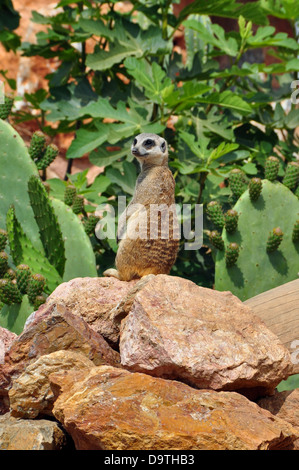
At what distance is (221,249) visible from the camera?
405cm

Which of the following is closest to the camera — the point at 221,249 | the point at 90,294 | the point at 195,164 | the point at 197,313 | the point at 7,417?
the point at 7,417

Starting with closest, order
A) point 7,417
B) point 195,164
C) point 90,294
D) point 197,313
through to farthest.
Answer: point 7,417 → point 197,313 → point 90,294 → point 195,164

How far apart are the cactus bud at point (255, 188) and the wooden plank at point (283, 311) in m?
0.67

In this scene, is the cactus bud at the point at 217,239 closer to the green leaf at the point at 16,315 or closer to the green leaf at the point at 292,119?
the green leaf at the point at 16,315

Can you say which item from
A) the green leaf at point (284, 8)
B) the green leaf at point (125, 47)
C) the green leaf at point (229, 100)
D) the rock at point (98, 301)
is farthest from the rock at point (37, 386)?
the green leaf at point (284, 8)

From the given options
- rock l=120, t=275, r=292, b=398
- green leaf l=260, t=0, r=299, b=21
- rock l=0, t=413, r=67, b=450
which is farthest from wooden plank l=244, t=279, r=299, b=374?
green leaf l=260, t=0, r=299, b=21

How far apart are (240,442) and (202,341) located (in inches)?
20.3

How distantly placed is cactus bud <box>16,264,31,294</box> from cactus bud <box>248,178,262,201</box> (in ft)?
4.67

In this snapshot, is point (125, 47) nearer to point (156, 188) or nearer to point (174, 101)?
point (174, 101)

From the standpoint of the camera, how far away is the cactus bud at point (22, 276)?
3.58 meters

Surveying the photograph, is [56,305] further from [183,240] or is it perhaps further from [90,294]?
[183,240]

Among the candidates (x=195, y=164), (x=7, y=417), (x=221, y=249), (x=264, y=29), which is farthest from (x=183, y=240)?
(x=7, y=417)

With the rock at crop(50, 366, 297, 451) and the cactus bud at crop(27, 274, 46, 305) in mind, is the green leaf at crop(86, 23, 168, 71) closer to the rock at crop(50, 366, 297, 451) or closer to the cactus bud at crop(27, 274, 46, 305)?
the cactus bud at crop(27, 274, 46, 305)

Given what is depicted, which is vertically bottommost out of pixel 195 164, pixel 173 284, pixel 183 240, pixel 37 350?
pixel 183 240
